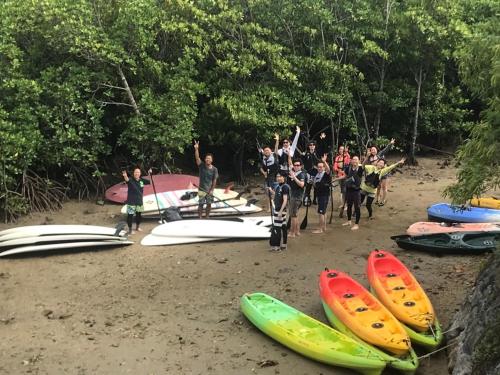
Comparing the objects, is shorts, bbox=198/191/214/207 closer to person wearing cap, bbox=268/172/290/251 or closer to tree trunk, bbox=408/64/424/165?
person wearing cap, bbox=268/172/290/251

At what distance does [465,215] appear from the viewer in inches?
455

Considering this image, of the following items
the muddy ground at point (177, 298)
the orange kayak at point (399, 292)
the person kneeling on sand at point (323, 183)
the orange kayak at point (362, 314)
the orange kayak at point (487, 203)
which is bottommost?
the muddy ground at point (177, 298)

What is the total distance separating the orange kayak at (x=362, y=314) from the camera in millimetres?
6297

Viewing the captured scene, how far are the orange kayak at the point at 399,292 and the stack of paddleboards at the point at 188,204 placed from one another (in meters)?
4.98

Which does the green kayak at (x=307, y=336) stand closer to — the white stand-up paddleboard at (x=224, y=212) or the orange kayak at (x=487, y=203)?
the white stand-up paddleboard at (x=224, y=212)

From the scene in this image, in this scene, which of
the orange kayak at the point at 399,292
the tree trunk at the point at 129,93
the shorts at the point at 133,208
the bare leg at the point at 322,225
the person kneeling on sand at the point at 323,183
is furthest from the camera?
the tree trunk at the point at 129,93

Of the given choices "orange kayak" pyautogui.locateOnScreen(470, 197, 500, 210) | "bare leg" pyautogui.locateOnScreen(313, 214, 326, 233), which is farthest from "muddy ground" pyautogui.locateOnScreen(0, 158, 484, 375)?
"orange kayak" pyautogui.locateOnScreen(470, 197, 500, 210)

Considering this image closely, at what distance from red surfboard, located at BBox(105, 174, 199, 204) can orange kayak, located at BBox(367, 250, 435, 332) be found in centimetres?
672

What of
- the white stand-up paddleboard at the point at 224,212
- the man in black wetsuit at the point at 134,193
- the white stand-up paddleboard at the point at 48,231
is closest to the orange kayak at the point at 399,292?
the white stand-up paddleboard at the point at 224,212

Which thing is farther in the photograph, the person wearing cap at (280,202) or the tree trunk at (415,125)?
the tree trunk at (415,125)

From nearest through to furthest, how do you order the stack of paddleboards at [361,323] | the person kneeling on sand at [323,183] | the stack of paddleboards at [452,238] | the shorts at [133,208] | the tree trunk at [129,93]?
the stack of paddleboards at [361,323]
the stack of paddleboards at [452,238]
the person kneeling on sand at [323,183]
the shorts at [133,208]
the tree trunk at [129,93]

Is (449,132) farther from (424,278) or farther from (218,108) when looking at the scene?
(424,278)

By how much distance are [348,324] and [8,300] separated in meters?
5.35

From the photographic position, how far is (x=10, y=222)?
12352 mm
